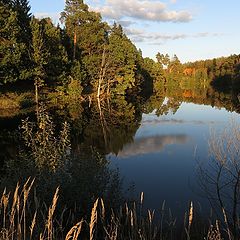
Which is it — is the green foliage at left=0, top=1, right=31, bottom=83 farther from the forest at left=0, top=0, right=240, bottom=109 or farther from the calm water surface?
the calm water surface

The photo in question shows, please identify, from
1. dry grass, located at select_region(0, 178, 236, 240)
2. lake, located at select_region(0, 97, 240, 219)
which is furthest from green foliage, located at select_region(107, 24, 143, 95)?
dry grass, located at select_region(0, 178, 236, 240)

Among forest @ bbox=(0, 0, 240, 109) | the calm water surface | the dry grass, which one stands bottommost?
the calm water surface

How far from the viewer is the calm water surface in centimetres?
1542

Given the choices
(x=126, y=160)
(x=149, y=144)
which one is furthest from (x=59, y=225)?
(x=149, y=144)

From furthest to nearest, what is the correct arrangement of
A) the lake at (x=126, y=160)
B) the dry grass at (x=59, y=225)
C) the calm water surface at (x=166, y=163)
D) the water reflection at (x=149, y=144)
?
the water reflection at (x=149, y=144) < the calm water surface at (x=166, y=163) < the lake at (x=126, y=160) < the dry grass at (x=59, y=225)

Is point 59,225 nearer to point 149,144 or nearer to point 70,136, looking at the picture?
point 149,144

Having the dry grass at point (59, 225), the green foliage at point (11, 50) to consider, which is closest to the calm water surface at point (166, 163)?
the dry grass at point (59, 225)

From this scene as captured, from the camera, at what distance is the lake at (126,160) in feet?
35.1

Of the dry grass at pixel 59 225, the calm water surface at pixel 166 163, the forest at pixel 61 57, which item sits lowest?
the calm water surface at pixel 166 163

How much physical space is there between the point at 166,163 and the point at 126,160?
2295 millimetres

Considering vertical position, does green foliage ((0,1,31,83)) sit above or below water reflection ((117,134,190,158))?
above

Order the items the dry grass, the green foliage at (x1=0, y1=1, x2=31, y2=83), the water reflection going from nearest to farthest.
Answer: the dry grass
the water reflection
the green foliage at (x1=0, y1=1, x2=31, y2=83)

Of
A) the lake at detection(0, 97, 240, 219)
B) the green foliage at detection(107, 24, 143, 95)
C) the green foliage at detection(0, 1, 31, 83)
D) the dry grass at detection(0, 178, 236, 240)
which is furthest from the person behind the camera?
the green foliage at detection(107, 24, 143, 95)

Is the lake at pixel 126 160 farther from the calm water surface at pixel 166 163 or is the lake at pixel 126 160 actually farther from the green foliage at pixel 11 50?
the green foliage at pixel 11 50
